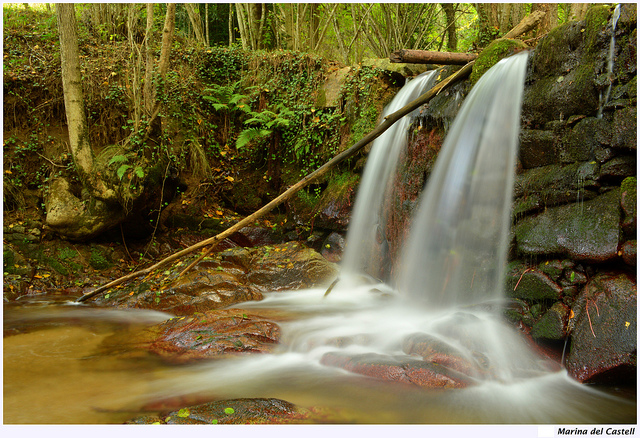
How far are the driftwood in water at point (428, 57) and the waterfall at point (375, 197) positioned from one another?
490 mm

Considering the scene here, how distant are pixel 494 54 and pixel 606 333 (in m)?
3.93

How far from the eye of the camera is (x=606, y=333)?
11.1 ft

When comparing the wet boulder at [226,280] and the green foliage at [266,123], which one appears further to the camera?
the green foliage at [266,123]

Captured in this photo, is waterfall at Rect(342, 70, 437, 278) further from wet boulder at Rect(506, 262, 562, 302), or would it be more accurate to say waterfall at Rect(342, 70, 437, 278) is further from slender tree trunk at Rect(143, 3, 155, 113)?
slender tree trunk at Rect(143, 3, 155, 113)

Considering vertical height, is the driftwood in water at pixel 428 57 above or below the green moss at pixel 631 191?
above

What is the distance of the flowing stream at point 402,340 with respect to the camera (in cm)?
315

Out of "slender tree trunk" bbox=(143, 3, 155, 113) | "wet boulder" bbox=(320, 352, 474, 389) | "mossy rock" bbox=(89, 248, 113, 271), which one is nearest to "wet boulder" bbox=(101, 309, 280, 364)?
"wet boulder" bbox=(320, 352, 474, 389)

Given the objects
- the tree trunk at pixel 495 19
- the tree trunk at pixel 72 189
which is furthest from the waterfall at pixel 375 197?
the tree trunk at pixel 72 189

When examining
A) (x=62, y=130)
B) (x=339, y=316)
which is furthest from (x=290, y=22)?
(x=339, y=316)

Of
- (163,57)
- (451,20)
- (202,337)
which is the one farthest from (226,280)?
(451,20)

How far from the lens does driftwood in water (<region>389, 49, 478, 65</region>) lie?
6183 millimetres

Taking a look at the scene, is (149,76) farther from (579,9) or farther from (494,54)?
(579,9)

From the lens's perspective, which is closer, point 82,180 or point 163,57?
point 82,180

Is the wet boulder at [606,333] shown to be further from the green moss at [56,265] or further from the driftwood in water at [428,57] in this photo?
the green moss at [56,265]
